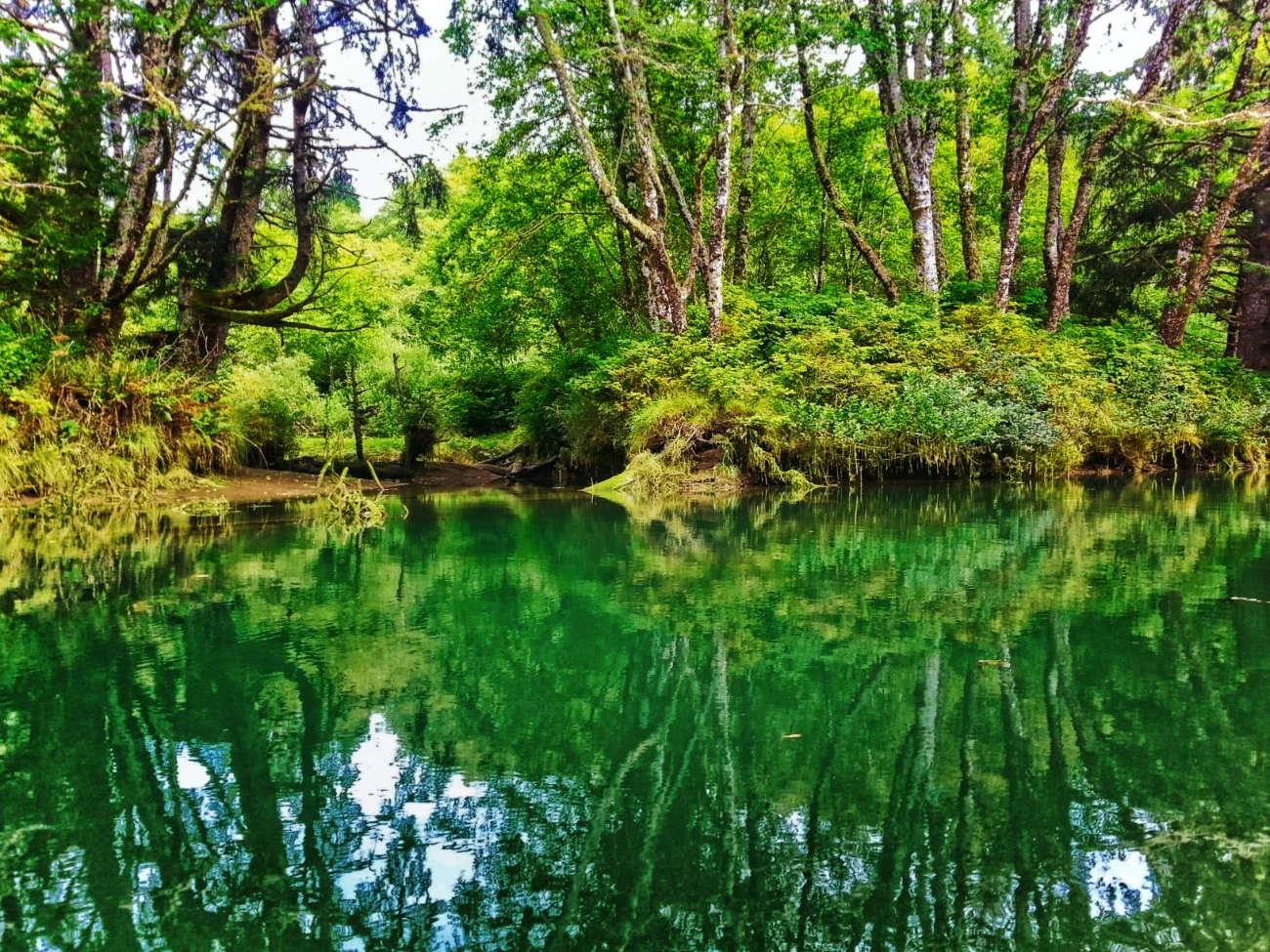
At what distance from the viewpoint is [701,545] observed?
6.66 metres

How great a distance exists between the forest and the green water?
22.0ft

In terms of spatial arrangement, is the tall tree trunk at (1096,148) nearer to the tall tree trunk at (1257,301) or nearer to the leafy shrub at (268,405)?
the tall tree trunk at (1257,301)

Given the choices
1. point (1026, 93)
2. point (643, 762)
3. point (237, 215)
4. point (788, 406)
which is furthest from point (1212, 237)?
point (643, 762)

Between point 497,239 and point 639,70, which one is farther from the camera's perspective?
point 497,239

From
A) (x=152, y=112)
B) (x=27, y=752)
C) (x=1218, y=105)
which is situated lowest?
(x=27, y=752)

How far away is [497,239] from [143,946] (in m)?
16.3

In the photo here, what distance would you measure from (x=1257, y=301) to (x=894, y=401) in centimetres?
1028

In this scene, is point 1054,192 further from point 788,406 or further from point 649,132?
point 649,132

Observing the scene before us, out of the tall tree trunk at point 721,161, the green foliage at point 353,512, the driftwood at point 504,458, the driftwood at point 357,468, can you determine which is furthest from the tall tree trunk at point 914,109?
the green foliage at point 353,512

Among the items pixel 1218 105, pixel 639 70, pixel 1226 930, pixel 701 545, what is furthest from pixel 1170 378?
pixel 1226 930

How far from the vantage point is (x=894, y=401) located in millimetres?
12430

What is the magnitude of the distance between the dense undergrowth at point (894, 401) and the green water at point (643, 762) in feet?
23.8

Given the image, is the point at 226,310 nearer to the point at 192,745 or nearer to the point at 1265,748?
the point at 192,745

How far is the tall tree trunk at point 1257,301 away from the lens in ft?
55.5
